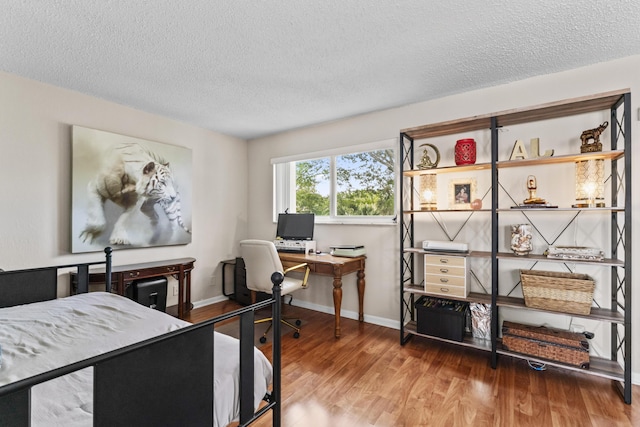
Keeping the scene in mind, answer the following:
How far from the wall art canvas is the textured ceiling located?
54 cm

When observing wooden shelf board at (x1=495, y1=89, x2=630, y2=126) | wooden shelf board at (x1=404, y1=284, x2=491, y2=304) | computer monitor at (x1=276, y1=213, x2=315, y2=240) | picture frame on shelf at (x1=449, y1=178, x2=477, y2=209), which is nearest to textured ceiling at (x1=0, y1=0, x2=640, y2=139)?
wooden shelf board at (x1=495, y1=89, x2=630, y2=126)

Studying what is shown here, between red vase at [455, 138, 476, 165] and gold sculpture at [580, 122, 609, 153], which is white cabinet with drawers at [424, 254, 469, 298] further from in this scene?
gold sculpture at [580, 122, 609, 153]

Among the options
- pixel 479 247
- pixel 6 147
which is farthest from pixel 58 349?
pixel 479 247

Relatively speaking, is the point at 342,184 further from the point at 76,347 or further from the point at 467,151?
the point at 76,347

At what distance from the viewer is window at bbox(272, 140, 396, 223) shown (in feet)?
10.9

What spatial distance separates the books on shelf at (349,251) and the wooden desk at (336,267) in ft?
0.19

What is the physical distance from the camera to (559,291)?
2.11 meters

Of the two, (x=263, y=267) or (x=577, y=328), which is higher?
(x=263, y=267)

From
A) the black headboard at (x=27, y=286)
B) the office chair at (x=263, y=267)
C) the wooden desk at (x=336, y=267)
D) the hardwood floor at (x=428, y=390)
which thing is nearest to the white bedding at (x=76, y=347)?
the black headboard at (x=27, y=286)

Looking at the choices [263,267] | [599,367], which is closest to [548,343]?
[599,367]

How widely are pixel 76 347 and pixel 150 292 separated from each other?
1928 millimetres

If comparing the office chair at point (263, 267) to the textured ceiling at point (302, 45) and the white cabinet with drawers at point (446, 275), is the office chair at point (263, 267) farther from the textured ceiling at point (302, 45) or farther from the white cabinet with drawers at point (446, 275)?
the textured ceiling at point (302, 45)

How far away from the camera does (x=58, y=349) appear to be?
1.25 metres

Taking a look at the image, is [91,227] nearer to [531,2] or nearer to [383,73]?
[383,73]
